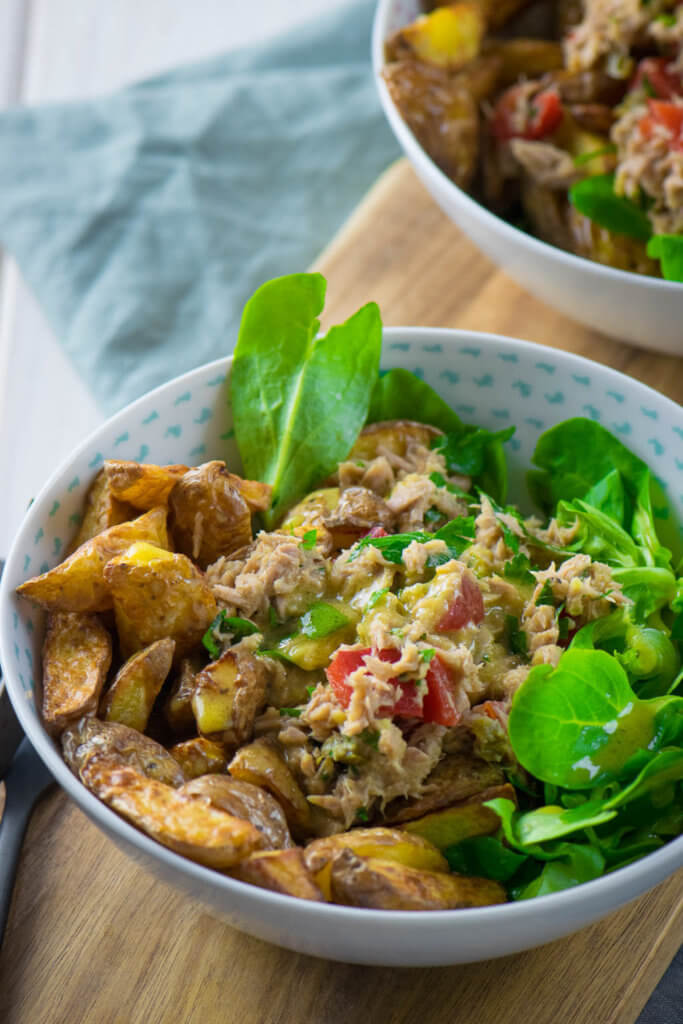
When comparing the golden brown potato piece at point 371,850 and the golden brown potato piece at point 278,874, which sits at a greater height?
the golden brown potato piece at point 278,874

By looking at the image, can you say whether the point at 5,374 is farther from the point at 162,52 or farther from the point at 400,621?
the point at 400,621

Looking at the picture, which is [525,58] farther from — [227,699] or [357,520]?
[227,699]

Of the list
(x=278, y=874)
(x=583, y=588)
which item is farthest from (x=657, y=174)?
(x=278, y=874)

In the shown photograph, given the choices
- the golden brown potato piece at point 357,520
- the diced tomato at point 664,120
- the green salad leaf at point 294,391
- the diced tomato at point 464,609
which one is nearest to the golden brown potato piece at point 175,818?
the diced tomato at point 464,609

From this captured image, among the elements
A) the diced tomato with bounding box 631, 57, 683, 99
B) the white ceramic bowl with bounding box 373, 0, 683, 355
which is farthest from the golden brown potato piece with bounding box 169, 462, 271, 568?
the diced tomato with bounding box 631, 57, 683, 99

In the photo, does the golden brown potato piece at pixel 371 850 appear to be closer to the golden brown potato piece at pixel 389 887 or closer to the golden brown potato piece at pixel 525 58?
the golden brown potato piece at pixel 389 887

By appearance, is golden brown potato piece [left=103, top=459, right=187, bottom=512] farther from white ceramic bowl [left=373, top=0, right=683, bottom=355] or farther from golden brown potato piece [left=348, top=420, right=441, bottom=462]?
white ceramic bowl [left=373, top=0, right=683, bottom=355]
